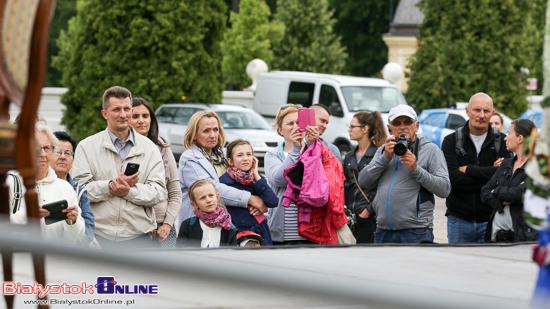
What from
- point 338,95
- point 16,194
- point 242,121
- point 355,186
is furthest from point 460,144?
point 338,95

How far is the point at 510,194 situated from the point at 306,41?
3423 cm

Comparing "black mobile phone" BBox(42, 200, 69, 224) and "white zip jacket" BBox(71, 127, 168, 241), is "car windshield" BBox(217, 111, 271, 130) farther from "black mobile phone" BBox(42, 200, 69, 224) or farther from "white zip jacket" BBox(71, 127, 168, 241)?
"black mobile phone" BBox(42, 200, 69, 224)

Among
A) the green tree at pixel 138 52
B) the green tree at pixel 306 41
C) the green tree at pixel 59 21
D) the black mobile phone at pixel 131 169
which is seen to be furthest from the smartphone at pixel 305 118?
the green tree at pixel 59 21

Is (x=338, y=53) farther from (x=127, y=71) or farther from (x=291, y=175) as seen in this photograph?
(x=291, y=175)

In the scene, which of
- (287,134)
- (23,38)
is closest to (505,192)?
(287,134)

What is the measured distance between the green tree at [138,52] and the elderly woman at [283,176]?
13188 millimetres

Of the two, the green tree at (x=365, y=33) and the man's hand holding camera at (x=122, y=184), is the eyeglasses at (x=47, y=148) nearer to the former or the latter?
the man's hand holding camera at (x=122, y=184)

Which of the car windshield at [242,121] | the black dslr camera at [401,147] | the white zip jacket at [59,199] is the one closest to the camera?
the white zip jacket at [59,199]

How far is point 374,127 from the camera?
20.0ft

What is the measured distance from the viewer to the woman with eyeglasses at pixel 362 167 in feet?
18.9

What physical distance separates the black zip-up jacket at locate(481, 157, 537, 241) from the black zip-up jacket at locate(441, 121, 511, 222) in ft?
0.97

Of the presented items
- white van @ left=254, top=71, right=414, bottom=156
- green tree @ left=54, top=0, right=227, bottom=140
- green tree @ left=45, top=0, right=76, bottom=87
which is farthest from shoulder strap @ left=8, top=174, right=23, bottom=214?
green tree @ left=45, top=0, right=76, bottom=87

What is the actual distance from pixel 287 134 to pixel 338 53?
33470 millimetres

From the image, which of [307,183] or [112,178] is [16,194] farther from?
[307,183]
